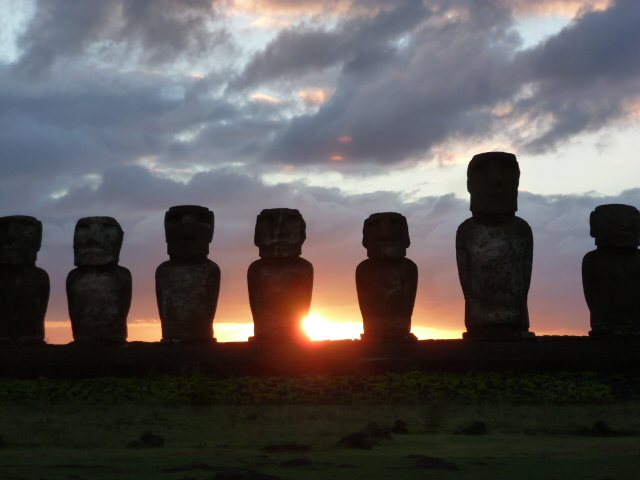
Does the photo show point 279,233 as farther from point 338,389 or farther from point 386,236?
point 338,389

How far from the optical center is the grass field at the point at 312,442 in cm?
543

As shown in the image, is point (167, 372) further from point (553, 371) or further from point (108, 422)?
point (553, 371)

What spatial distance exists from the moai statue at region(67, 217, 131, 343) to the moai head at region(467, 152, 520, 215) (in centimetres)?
575

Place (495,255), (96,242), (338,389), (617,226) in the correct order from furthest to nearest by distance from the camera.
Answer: (617,226), (96,242), (495,255), (338,389)

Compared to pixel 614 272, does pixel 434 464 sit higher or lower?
lower

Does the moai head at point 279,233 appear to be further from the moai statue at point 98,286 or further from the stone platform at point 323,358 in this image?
the moai statue at point 98,286

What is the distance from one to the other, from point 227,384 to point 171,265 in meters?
3.94

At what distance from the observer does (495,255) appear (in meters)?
13.1

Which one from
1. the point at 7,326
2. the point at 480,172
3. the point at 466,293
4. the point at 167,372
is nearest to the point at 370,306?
the point at 466,293

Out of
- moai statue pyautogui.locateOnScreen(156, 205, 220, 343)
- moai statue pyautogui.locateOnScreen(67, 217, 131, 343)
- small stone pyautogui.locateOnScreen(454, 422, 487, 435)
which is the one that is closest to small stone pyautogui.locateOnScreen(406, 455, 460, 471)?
small stone pyautogui.locateOnScreen(454, 422, 487, 435)

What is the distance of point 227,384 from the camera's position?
10.6m

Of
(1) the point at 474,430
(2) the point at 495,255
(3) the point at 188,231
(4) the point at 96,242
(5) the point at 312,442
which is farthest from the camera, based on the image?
(3) the point at 188,231

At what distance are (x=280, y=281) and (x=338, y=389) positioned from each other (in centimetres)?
379

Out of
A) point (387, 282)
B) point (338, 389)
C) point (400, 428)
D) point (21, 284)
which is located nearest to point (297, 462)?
point (400, 428)
